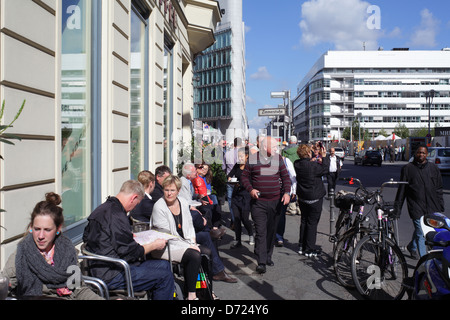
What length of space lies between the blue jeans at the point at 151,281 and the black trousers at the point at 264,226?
2.11 meters

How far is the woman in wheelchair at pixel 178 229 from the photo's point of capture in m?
4.39

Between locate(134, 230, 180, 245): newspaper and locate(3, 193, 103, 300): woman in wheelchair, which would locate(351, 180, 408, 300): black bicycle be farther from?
locate(3, 193, 103, 300): woman in wheelchair

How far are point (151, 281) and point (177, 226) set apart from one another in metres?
0.98

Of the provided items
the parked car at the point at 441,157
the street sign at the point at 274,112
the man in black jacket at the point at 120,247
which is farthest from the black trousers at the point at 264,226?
the parked car at the point at 441,157

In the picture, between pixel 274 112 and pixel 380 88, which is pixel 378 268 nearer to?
pixel 274 112

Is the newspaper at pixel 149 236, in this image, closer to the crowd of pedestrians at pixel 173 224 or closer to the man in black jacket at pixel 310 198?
the crowd of pedestrians at pixel 173 224

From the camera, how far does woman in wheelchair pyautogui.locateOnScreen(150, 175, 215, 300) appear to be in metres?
4.39

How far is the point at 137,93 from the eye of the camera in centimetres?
789

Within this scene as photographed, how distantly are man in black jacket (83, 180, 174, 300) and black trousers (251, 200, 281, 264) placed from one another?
7.09 feet

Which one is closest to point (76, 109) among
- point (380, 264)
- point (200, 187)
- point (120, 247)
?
point (120, 247)

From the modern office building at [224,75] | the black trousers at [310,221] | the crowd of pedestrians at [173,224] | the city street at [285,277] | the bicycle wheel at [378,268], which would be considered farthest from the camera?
the modern office building at [224,75]

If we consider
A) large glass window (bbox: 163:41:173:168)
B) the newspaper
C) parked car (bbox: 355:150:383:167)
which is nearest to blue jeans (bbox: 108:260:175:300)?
the newspaper

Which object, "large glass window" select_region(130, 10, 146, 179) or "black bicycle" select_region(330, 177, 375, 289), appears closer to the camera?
"black bicycle" select_region(330, 177, 375, 289)
